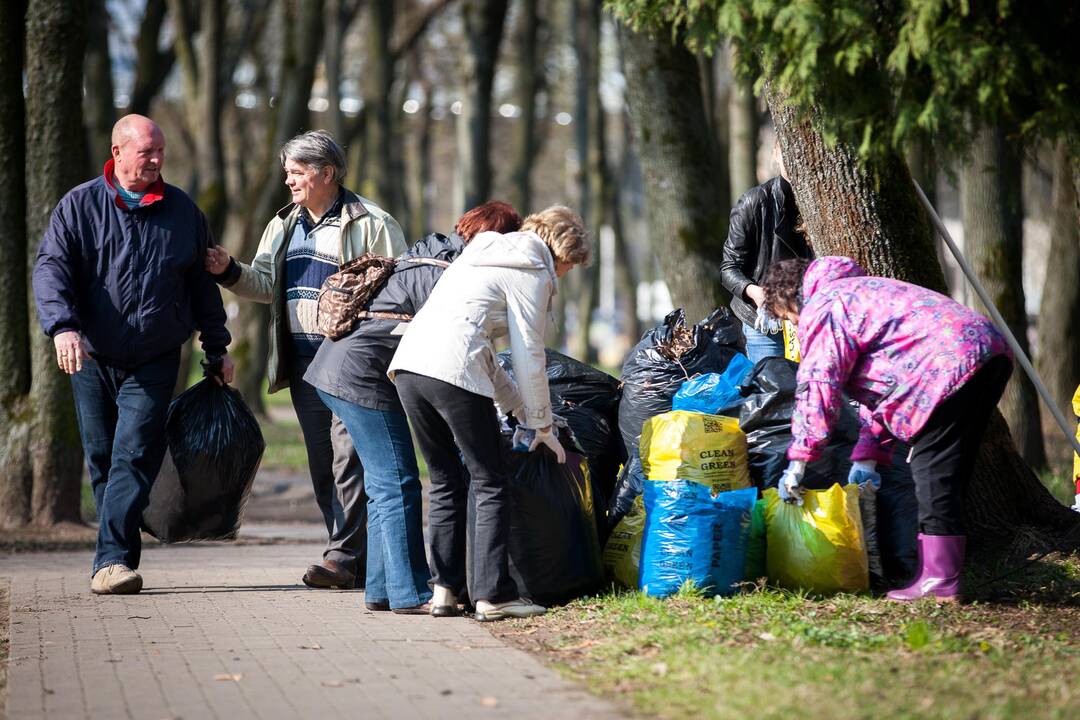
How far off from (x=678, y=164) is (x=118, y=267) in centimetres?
471

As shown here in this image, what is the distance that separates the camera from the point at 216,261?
6.50 metres

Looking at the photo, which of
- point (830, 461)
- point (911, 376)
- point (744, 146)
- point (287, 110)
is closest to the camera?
point (911, 376)

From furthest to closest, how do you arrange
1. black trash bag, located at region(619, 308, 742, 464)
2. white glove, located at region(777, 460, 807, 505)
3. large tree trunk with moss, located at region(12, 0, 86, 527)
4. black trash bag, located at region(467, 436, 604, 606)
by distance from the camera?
large tree trunk with moss, located at region(12, 0, 86, 527) < black trash bag, located at region(619, 308, 742, 464) < black trash bag, located at region(467, 436, 604, 606) < white glove, located at region(777, 460, 807, 505)

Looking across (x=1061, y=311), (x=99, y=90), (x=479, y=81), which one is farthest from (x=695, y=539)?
(x=99, y=90)

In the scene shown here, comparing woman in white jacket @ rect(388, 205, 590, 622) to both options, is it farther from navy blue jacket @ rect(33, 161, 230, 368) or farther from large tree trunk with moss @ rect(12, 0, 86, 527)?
large tree trunk with moss @ rect(12, 0, 86, 527)

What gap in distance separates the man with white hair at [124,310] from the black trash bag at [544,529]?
64.6 inches

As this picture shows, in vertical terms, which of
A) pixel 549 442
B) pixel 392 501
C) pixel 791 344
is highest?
pixel 791 344

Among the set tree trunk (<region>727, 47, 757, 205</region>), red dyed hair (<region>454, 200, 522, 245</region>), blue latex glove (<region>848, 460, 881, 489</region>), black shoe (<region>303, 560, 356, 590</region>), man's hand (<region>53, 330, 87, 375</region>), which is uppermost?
tree trunk (<region>727, 47, 757, 205</region>)

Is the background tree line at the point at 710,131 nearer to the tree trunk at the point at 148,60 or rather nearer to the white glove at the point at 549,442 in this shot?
the tree trunk at the point at 148,60

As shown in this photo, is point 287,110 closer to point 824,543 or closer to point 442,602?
point 442,602

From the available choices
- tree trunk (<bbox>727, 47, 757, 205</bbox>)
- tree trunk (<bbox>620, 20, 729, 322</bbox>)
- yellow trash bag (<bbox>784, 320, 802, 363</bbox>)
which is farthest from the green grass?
tree trunk (<bbox>727, 47, 757, 205</bbox>)

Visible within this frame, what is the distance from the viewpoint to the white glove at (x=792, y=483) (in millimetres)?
5527

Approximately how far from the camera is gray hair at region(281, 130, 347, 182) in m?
6.36

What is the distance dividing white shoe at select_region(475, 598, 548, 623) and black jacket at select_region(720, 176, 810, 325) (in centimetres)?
204
